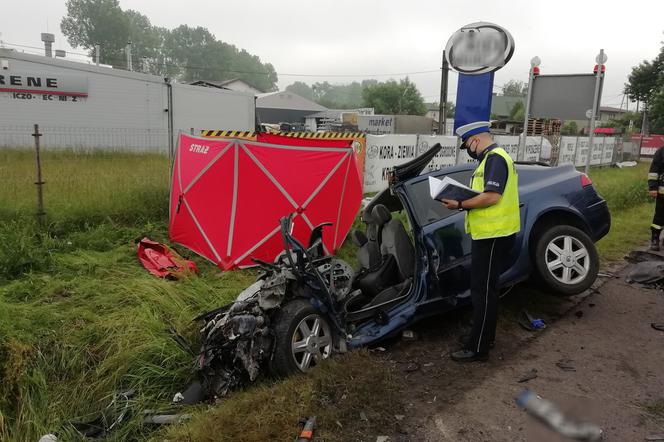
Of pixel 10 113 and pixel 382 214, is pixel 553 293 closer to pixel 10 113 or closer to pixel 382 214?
pixel 382 214

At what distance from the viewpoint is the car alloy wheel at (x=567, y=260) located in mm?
4383

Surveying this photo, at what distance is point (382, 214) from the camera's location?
15.1ft

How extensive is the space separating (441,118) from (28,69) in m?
16.4

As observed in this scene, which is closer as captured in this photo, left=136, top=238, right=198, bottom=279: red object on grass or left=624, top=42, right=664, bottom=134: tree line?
left=136, top=238, right=198, bottom=279: red object on grass

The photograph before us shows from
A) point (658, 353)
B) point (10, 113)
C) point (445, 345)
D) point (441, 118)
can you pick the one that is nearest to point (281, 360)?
point (445, 345)

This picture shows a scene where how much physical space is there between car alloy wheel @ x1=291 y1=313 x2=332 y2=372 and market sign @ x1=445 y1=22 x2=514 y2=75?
3.62 m

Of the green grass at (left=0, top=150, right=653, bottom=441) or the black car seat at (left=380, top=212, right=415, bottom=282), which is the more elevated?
the black car seat at (left=380, top=212, right=415, bottom=282)

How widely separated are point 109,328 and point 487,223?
11.0ft

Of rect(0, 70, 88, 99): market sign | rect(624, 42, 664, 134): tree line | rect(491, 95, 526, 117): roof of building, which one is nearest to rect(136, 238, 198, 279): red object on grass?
rect(0, 70, 88, 99): market sign

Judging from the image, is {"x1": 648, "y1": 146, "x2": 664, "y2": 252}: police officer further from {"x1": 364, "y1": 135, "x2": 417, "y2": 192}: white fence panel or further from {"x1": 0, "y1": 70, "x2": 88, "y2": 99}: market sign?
{"x1": 0, "y1": 70, "x2": 88, "y2": 99}: market sign

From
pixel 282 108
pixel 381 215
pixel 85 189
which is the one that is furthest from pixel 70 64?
pixel 282 108

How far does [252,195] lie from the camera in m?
6.40

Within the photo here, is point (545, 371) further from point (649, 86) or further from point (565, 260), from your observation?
point (649, 86)

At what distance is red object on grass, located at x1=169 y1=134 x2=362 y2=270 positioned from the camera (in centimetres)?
636
